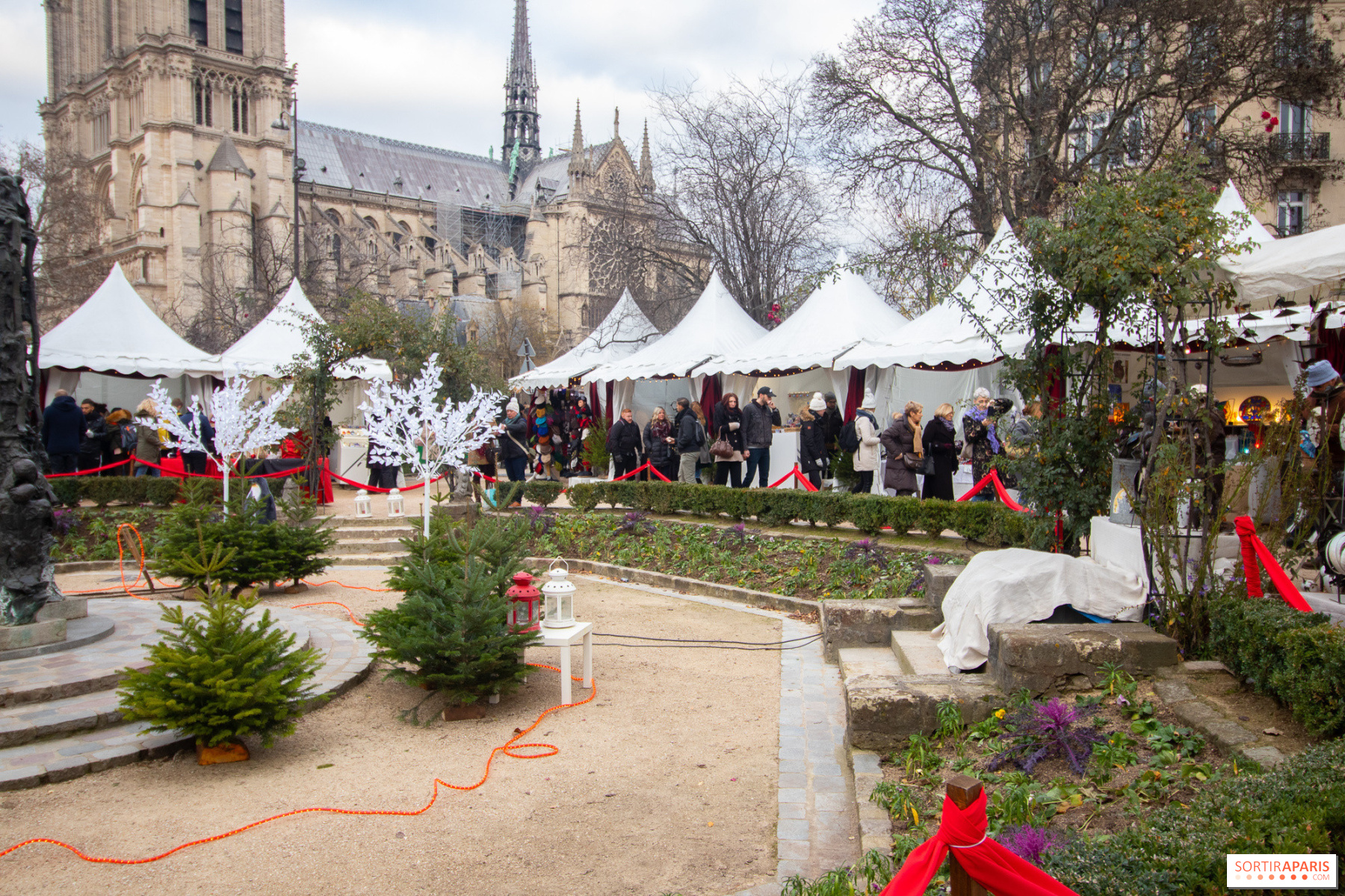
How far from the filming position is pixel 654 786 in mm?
4926

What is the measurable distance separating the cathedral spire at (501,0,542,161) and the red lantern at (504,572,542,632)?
92.1 m

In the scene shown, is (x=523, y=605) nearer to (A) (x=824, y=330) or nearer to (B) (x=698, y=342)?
(A) (x=824, y=330)

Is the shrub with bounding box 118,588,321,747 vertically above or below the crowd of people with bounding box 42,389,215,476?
below

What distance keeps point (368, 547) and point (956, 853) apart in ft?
40.3

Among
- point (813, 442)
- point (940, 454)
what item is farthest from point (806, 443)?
point (940, 454)

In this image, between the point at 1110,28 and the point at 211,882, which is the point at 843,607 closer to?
the point at 211,882

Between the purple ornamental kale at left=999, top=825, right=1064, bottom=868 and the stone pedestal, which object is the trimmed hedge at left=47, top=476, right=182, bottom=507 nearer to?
the stone pedestal

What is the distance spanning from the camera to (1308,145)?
920 inches

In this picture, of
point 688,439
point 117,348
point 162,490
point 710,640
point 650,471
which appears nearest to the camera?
point 710,640

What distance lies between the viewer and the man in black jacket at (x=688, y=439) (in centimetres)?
1497

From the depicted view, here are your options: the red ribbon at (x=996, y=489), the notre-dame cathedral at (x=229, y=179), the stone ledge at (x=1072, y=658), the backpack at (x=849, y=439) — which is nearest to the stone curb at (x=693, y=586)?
the red ribbon at (x=996, y=489)

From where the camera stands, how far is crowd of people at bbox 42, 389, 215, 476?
15.0 metres

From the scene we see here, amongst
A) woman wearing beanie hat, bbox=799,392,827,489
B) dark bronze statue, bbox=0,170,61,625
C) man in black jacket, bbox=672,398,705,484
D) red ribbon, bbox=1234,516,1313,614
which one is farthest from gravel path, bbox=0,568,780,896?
man in black jacket, bbox=672,398,705,484

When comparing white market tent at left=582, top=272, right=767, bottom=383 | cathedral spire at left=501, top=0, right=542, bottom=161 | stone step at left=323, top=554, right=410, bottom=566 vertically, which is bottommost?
stone step at left=323, top=554, right=410, bottom=566
